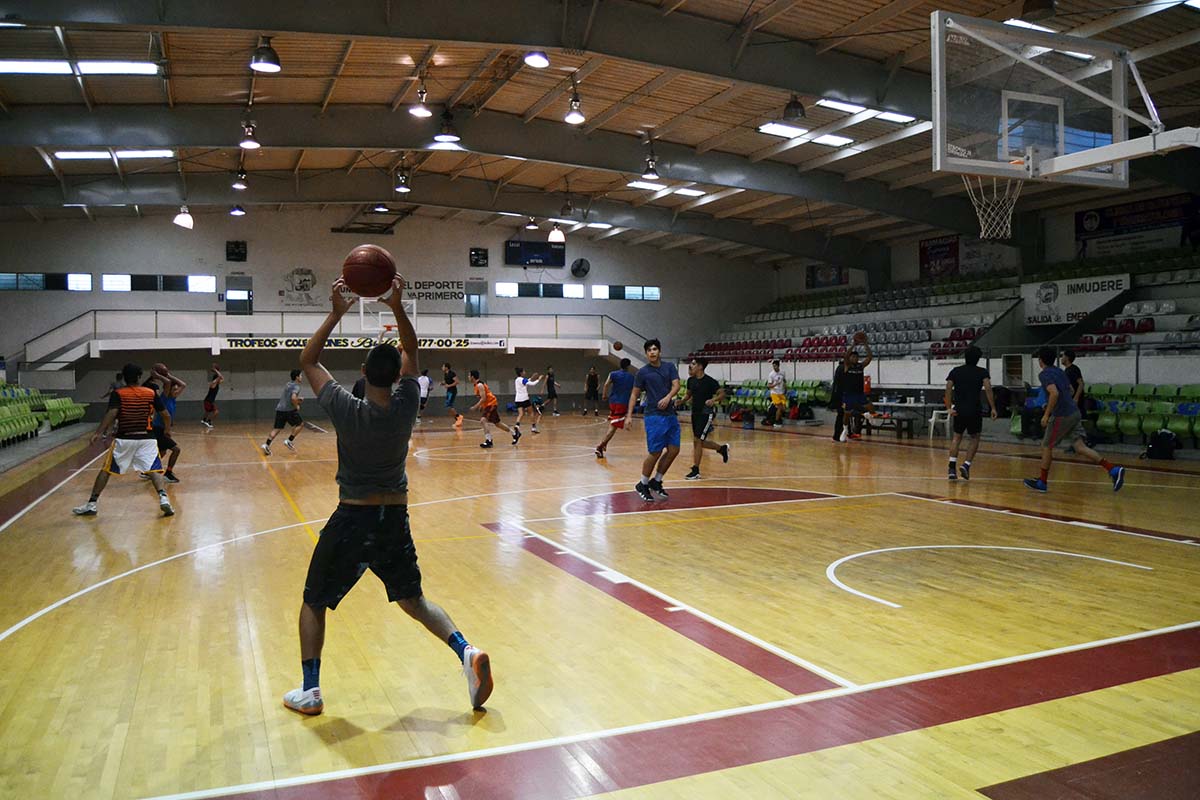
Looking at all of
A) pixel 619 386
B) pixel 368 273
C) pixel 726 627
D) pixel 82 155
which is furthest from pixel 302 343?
pixel 368 273

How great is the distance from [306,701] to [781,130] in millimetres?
17400

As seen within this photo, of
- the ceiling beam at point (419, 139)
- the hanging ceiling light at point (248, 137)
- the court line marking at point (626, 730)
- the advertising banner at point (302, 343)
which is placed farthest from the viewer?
the advertising banner at point (302, 343)

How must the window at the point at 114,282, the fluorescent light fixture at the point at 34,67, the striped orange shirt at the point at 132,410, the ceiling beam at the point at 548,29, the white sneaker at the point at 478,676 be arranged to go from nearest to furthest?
the white sneaker at the point at 478,676 → the striped orange shirt at the point at 132,410 → the ceiling beam at the point at 548,29 → the fluorescent light fixture at the point at 34,67 → the window at the point at 114,282

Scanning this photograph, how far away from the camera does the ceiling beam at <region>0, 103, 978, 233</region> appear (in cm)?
1625

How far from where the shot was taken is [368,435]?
4.02 m

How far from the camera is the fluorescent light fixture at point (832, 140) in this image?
1890 cm

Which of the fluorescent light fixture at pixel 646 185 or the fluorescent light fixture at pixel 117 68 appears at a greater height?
the fluorescent light fixture at pixel 646 185

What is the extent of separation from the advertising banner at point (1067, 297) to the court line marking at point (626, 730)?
1969 cm

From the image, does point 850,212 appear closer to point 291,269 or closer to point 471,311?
point 471,311

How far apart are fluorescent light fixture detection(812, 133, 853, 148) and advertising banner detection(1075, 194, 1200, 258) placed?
9.83 metres

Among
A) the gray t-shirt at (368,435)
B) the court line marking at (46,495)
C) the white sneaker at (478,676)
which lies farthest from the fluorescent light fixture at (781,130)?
the white sneaker at (478,676)

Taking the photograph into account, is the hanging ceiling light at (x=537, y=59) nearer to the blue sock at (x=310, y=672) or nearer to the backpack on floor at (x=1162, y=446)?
the blue sock at (x=310, y=672)

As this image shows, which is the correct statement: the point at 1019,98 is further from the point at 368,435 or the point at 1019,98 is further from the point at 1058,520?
the point at 368,435

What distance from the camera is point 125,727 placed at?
12.5ft
